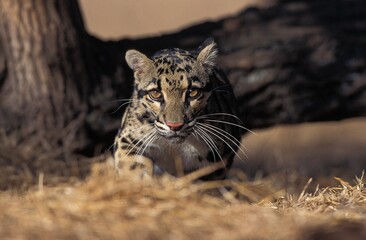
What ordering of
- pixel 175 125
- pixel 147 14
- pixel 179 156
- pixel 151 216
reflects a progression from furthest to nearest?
1. pixel 147 14
2. pixel 179 156
3. pixel 175 125
4. pixel 151 216

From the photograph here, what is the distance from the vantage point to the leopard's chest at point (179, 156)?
23.0 ft

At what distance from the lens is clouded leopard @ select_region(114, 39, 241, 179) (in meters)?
6.81

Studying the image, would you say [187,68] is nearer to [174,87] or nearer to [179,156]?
[174,87]

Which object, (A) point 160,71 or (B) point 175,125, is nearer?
(B) point 175,125

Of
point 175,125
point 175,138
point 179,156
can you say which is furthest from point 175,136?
point 179,156

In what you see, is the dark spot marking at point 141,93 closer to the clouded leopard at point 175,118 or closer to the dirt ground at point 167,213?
the clouded leopard at point 175,118

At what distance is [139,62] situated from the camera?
7.16 m

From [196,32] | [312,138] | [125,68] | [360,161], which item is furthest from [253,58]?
[312,138]

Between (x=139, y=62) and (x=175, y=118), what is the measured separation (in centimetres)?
71

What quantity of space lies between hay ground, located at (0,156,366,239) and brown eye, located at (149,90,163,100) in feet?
4.52

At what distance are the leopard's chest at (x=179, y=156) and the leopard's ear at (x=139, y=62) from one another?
→ 2.03ft

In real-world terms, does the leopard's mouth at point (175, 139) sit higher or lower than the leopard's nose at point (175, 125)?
lower

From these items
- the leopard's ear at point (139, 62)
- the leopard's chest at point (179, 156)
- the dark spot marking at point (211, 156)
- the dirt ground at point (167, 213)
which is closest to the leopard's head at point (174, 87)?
the leopard's ear at point (139, 62)

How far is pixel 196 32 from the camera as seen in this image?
9.09 meters
